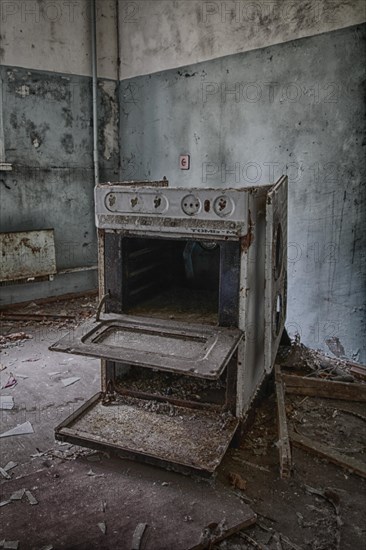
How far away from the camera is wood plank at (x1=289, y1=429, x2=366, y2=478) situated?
7.34 ft

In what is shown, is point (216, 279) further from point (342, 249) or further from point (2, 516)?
point (2, 516)

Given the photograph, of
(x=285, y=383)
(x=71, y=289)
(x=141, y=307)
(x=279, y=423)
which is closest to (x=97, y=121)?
(x=71, y=289)

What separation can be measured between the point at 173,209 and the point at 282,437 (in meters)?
1.26

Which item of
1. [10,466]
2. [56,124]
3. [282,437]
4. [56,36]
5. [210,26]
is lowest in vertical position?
[10,466]

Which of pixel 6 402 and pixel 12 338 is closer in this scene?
pixel 6 402

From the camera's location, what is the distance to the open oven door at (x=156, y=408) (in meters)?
2.11

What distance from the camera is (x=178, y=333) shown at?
2.40m

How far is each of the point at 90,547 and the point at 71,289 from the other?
396cm

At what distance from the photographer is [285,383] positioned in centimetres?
306

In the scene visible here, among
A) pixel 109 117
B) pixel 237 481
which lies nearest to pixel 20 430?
pixel 237 481

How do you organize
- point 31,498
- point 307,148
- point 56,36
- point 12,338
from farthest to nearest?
1. point 56,36
2. point 12,338
3. point 307,148
4. point 31,498

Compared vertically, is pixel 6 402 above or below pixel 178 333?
below

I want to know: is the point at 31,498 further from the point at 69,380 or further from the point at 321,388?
the point at 321,388

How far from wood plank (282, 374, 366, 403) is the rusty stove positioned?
13.9 inches
